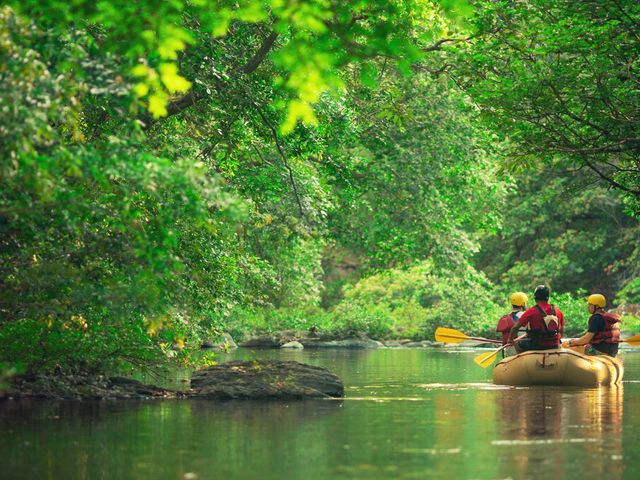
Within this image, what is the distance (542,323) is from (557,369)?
1.02 meters

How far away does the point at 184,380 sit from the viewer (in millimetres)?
22547

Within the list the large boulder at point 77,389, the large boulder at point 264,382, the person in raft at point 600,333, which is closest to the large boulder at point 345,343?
the person in raft at point 600,333

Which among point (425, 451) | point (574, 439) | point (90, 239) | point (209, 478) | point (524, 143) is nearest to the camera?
point (209, 478)

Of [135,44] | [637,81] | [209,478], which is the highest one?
[637,81]

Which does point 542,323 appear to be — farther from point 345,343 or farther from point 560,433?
point 345,343

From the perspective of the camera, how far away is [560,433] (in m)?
12.8

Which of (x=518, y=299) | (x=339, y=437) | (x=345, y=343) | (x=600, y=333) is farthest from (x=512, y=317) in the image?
(x=345, y=343)

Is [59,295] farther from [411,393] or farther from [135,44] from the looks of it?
[411,393]

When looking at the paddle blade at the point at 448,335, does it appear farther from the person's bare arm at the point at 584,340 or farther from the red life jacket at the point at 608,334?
the red life jacket at the point at 608,334

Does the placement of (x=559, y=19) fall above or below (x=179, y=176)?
above

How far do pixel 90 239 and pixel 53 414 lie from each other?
7.95 feet

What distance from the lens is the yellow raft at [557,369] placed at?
20.8 meters

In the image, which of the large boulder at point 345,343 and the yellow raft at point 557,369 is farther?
the large boulder at point 345,343

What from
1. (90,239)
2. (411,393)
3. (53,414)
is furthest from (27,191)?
(411,393)
